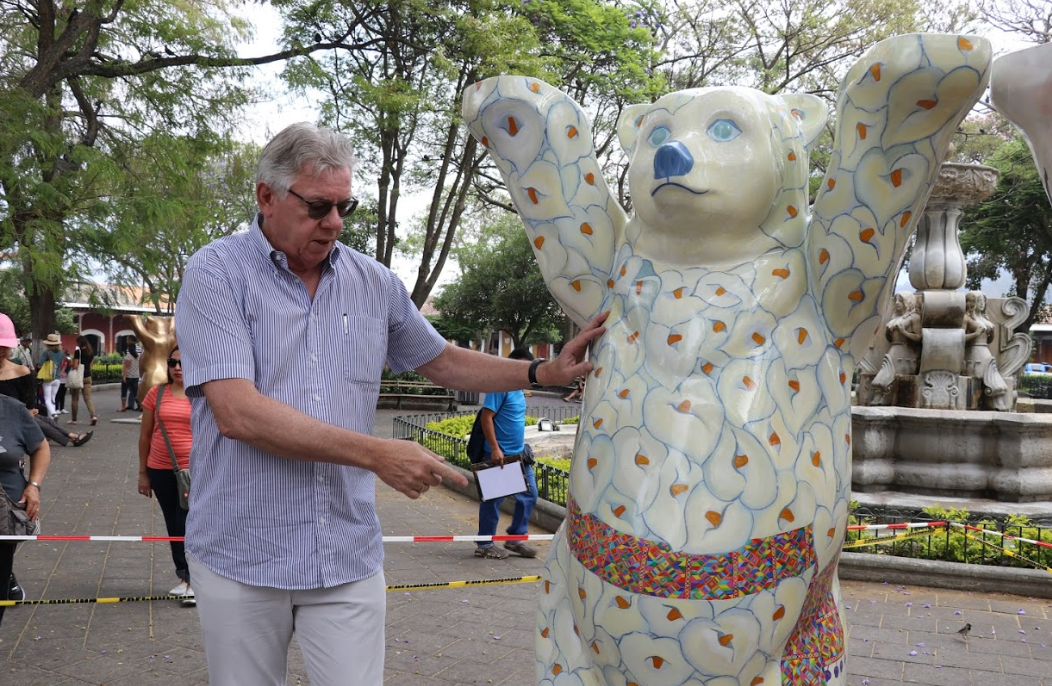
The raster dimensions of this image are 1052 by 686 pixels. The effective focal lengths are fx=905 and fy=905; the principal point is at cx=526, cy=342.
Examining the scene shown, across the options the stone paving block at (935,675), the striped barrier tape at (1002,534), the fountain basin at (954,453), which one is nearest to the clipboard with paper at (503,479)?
the stone paving block at (935,675)

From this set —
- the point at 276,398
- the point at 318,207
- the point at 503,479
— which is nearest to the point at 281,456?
the point at 276,398

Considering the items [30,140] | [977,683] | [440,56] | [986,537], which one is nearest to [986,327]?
[986,537]

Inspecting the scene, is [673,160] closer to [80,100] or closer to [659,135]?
[659,135]

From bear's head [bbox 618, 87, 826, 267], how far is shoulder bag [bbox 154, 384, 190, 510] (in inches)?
148

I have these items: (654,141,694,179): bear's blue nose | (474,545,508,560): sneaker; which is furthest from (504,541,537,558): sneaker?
(654,141,694,179): bear's blue nose

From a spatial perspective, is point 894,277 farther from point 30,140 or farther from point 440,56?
point 440,56

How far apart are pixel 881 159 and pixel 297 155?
1411mm

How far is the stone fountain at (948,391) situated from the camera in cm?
782

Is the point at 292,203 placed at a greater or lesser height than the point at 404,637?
greater

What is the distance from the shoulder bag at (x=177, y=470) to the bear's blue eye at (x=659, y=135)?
12.4ft

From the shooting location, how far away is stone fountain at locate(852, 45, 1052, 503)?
7.82 m

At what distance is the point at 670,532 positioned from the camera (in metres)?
2.11

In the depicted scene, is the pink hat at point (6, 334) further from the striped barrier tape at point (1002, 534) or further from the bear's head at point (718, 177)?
the striped barrier tape at point (1002, 534)

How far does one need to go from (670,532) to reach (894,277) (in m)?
0.86
